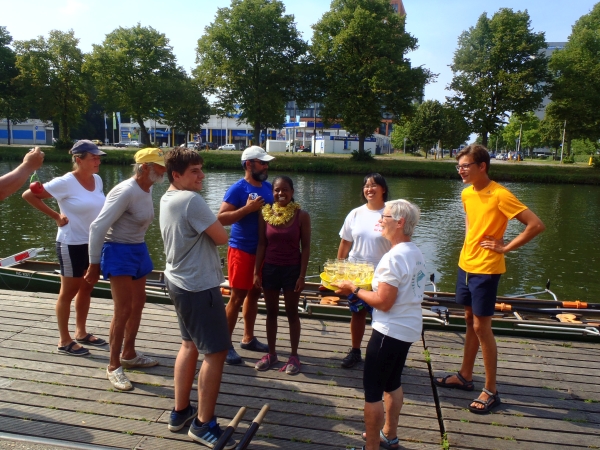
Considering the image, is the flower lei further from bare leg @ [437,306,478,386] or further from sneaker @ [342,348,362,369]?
bare leg @ [437,306,478,386]

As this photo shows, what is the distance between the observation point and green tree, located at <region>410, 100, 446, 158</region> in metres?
60.0

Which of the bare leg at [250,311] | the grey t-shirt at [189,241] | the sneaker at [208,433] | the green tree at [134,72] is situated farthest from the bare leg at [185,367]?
the green tree at [134,72]

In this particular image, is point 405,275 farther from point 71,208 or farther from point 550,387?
point 71,208

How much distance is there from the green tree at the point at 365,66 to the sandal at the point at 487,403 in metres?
42.5

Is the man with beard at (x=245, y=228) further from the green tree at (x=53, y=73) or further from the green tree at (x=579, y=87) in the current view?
the green tree at (x=53, y=73)

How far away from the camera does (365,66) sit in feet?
149

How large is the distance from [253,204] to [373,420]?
1975mm

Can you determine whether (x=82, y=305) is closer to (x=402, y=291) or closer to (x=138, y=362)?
(x=138, y=362)

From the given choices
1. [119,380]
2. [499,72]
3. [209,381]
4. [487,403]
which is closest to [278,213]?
[209,381]

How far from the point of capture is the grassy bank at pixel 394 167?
39156 millimetres

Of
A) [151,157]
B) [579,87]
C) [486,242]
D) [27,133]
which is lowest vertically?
[486,242]

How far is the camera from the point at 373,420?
10.4 ft

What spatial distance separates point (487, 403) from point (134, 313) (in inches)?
119

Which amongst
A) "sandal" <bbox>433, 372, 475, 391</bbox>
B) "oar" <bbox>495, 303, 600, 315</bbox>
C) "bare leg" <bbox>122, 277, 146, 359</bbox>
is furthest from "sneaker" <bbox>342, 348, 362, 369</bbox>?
"oar" <bbox>495, 303, 600, 315</bbox>
